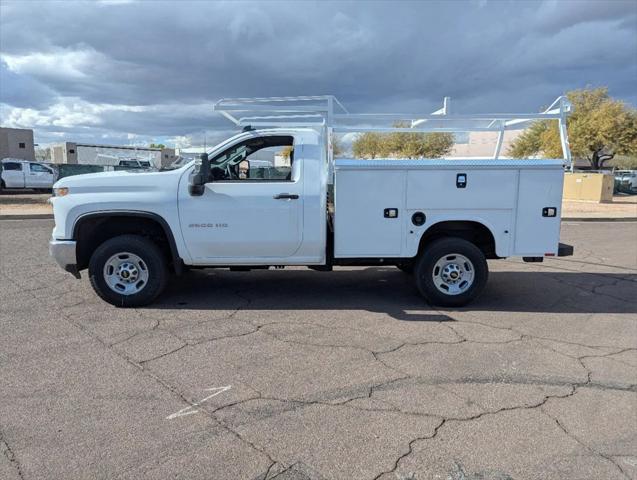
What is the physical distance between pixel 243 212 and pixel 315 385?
263 centimetres

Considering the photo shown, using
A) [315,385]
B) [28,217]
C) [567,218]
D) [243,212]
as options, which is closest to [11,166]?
[28,217]

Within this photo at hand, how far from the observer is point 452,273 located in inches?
245

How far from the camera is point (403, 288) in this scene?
7.25 m

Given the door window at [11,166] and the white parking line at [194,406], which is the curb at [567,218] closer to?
the door window at [11,166]

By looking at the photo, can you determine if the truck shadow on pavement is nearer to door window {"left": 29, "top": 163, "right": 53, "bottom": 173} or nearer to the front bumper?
the front bumper

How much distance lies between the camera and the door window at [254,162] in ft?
19.9

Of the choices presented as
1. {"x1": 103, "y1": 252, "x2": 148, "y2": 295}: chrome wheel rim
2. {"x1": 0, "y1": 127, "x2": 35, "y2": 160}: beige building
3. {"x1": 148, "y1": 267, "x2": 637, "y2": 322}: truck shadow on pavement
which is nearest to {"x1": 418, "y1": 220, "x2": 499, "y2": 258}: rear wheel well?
{"x1": 148, "y1": 267, "x2": 637, "y2": 322}: truck shadow on pavement

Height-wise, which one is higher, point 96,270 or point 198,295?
point 96,270

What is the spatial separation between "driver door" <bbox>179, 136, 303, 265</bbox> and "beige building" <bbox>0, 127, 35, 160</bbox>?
55656 millimetres

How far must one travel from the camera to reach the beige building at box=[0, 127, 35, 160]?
52.1m

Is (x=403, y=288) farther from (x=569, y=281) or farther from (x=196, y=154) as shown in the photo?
(x=196, y=154)

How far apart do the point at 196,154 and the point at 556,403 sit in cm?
479

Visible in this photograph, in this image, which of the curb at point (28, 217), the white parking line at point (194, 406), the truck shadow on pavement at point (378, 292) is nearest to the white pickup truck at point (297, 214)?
the truck shadow on pavement at point (378, 292)

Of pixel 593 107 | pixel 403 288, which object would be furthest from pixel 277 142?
pixel 593 107
